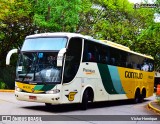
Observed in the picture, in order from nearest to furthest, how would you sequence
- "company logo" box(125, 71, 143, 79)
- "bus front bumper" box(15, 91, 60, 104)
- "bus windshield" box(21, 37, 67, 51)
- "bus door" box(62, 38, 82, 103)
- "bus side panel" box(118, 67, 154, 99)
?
"bus front bumper" box(15, 91, 60, 104), "bus door" box(62, 38, 82, 103), "bus windshield" box(21, 37, 67, 51), "bus side panel" box(118, 67, 154, 99), "company logo" box(125, 71, 143, 79)

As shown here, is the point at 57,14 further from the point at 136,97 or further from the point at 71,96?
the point at 71,96

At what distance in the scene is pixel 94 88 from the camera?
1731 cm

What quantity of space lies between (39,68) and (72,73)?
145 cm

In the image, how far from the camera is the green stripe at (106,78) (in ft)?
59.2

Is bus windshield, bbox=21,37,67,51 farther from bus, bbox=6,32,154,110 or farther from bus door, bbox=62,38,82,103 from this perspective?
bus door, bbox=62,38,82,103

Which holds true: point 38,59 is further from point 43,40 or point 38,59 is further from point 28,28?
point 28,28

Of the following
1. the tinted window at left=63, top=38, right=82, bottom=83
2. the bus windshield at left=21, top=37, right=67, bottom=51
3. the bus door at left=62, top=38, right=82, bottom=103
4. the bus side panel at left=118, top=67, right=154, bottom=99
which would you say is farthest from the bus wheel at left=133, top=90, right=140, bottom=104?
the bus windshield at left=21, top=37, right=67, bottom=51

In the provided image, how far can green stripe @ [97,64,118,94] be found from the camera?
18.0 m

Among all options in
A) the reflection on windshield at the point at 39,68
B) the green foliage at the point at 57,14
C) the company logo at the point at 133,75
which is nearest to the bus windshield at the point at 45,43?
the reflection on windshield at the point at 39,68

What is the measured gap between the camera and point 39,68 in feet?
48.5

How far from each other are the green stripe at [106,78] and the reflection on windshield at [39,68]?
365cm

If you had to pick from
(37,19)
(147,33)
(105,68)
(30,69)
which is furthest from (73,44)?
(37,19)

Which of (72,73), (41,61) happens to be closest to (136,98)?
(72,73)

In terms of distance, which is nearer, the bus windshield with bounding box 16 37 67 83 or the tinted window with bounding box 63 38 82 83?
the bus windshield with bounding box 16 37 67 83
